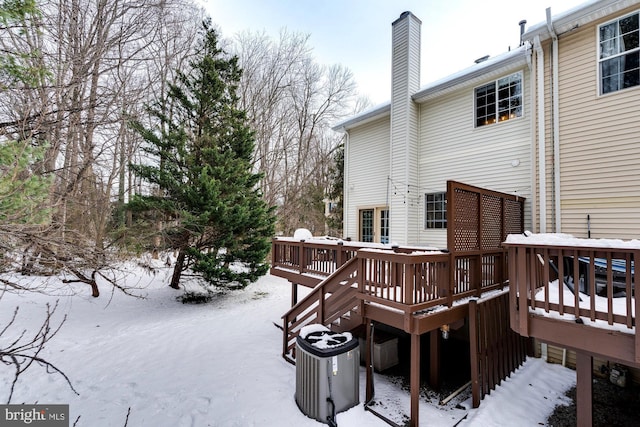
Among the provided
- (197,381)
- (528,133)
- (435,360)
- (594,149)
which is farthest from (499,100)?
(197,381)

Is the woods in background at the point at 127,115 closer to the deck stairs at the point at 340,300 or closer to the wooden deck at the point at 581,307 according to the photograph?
the deck stairs at the point at 340,300

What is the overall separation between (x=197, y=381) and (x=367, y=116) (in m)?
8.64

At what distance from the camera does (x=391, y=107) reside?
346 inches

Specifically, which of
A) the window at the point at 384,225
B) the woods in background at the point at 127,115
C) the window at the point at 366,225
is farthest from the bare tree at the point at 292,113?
the window at the point at 384,225

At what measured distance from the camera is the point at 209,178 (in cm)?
897

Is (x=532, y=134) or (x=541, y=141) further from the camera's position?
(x=532, y=134)

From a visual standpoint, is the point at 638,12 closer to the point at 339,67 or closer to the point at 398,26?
the point at 398,26

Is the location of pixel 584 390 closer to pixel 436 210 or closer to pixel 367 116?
pixel 436 210

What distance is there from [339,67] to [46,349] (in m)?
19.8

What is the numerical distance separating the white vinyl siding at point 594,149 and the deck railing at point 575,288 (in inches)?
72.9

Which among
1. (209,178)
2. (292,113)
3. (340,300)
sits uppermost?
(292,113)

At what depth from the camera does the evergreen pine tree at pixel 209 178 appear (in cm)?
904

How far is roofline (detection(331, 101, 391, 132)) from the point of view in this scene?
9285mm

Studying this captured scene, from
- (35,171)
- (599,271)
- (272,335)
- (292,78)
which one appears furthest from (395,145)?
(292,78)
